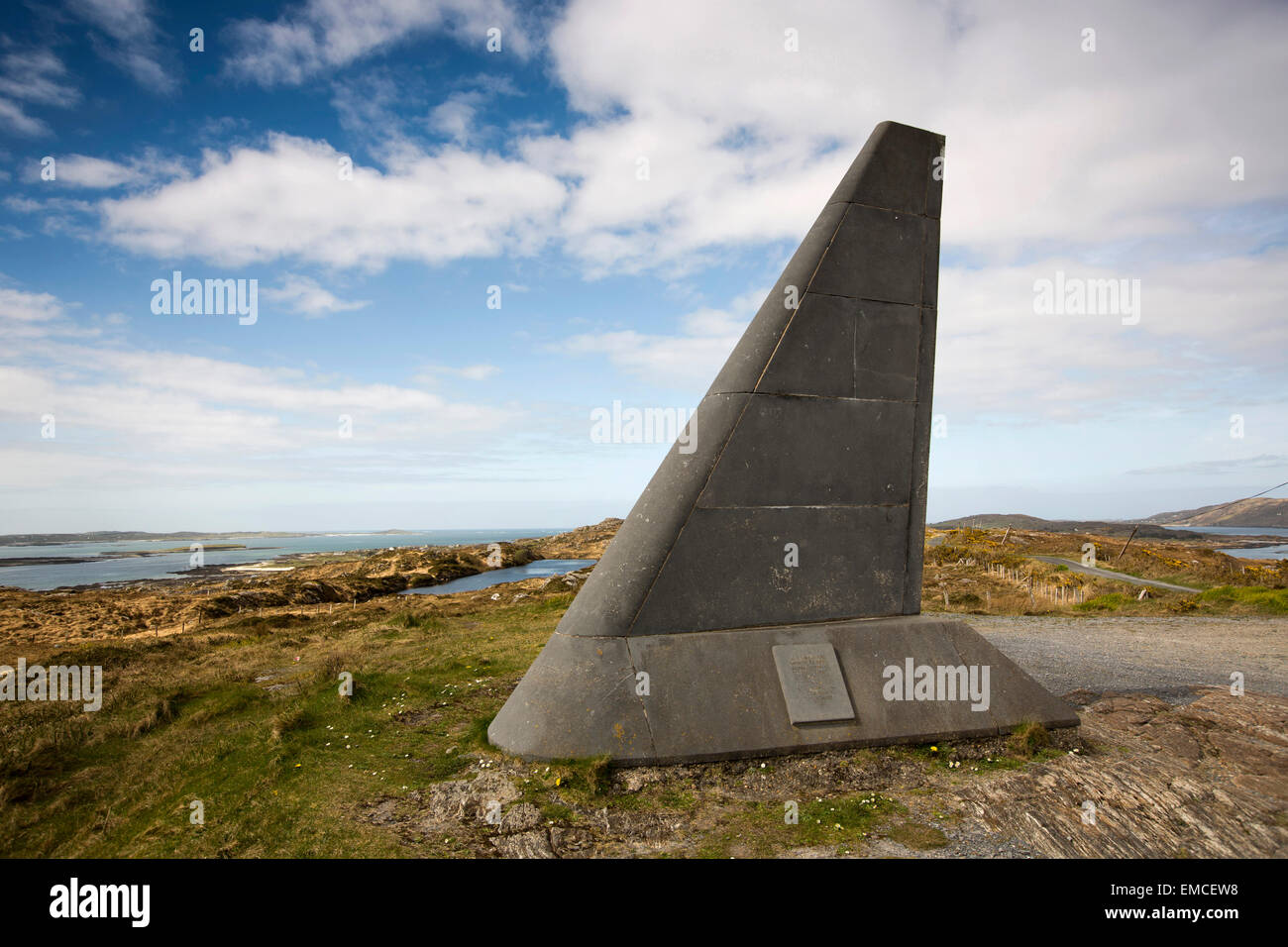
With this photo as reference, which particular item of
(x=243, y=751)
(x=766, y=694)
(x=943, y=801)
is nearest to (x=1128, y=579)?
(x=943, y=801)

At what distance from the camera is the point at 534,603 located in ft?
65.8

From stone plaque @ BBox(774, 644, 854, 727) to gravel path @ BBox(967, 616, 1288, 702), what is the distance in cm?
446

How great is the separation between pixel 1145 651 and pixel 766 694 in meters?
9.85

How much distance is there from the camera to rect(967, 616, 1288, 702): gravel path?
8.97 m

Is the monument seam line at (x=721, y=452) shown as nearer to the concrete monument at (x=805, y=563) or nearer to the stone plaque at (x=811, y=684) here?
the concrete monument at (x=805, y=563)

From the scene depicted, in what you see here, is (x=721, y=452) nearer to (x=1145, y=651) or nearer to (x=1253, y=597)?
(x=1145, y=651)

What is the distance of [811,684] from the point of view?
20.6 feet

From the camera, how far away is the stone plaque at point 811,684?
6.09 m

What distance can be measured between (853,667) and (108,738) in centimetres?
885

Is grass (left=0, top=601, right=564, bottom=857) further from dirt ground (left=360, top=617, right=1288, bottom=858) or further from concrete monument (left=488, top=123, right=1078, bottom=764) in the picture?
concrete monument (left=488, top=123, right=1078, bottom=764)

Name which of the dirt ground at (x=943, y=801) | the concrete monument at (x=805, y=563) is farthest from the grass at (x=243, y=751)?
the concrete monument at (x=805, y=563)

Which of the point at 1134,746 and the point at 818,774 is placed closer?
the point at 818,774
